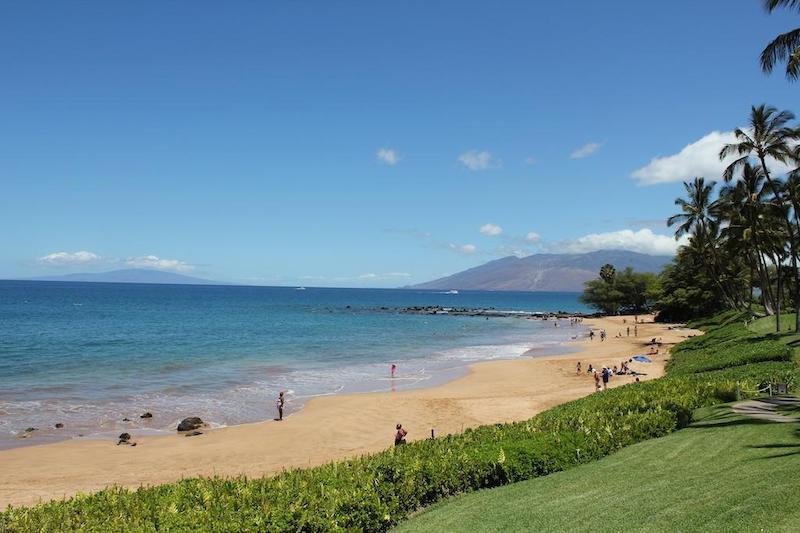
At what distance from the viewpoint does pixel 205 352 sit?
2143 inches

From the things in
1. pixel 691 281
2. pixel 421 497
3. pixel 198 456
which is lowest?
pixel 198 456

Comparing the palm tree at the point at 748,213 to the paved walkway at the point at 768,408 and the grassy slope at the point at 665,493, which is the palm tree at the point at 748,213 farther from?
the grassy slope at the point at 665,493

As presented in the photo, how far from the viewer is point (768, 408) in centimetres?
1488

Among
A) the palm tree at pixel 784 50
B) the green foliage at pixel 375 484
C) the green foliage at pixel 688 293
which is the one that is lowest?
the green foliage at pixel 375 484

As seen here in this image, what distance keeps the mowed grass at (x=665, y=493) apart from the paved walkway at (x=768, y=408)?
645 millimetres

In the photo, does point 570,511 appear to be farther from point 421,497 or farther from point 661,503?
point 421,497

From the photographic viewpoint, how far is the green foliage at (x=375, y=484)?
8844 millimetres

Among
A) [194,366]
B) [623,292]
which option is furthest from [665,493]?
[623,292]

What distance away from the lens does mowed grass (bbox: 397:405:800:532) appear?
844 centimetres

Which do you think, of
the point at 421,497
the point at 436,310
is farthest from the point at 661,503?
the point at 436,310

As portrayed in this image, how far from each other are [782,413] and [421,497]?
1031 centimetres

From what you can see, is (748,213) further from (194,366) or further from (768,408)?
(194,366)

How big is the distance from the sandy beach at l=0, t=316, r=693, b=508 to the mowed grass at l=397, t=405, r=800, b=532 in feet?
34.0

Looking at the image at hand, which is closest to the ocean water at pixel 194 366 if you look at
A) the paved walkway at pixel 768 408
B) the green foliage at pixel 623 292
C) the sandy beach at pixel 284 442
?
the sandy beach at pixel 284 442
